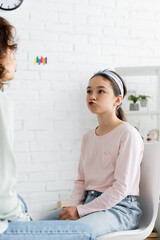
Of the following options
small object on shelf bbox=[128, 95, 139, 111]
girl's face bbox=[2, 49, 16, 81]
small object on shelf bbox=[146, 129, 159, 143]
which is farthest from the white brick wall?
girl's face bbox=[2, 49, 16, 81]

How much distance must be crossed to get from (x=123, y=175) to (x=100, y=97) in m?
0.40

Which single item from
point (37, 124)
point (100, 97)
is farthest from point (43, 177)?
point (100, 97)

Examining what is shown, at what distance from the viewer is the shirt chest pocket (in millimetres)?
1532

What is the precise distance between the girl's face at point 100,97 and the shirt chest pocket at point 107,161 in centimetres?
21

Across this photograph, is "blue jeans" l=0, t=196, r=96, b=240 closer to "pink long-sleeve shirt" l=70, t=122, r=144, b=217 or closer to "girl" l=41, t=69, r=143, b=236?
"girl" l=41, t=69, r=143, b=236

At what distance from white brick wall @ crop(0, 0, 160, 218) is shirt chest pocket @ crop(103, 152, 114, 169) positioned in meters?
1.69

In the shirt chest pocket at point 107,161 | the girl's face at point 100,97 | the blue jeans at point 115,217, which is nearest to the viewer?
the blue jeans at point 115,217

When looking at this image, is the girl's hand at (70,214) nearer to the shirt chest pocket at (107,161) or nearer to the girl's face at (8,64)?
the shirt chest pocket at (107,161)

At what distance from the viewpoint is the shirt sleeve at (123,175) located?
141cm

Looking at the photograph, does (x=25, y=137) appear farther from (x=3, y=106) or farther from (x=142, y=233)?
(x=3, y=106)

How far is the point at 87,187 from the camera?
159 centimetres

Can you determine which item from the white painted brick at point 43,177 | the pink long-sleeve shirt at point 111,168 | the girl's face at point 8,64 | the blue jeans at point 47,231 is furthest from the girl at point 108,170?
the white painted brick at point 43,177

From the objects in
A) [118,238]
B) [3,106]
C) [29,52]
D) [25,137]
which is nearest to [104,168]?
[118,238]

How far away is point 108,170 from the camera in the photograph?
1531 mm
